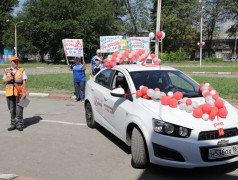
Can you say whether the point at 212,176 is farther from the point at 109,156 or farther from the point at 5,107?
the point at 5,107

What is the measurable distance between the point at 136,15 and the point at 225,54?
32.6m

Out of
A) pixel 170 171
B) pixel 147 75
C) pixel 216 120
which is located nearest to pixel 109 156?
pixel 170 171

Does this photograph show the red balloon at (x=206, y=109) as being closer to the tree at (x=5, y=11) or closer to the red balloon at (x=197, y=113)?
the red balloon at (x=197, y=113)

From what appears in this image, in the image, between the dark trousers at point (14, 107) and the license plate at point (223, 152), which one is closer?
the license plate at point (223, 152)

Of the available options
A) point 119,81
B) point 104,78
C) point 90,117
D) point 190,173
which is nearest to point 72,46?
point 90,117

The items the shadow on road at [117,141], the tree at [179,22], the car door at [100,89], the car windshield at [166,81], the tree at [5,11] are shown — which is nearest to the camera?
the car windshield at [166,81]

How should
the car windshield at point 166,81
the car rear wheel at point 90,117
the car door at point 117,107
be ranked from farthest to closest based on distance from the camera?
the car rear wheel at point 90,117 < the car windshield at point 166,81 < the car door at point 117,107

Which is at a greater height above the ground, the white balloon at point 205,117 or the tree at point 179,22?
the tree at point 179,22

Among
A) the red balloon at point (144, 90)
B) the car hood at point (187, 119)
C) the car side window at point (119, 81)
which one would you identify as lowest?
the car hood at point (187, 119)

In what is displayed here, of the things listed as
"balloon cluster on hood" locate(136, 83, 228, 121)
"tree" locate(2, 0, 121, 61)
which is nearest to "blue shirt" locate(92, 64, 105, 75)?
"balloon cluster on hood" locate(136, 83, 228, 121)

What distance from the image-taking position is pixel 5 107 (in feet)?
29.7

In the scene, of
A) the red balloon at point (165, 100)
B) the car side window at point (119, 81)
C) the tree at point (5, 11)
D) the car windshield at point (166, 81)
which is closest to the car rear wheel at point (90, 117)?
the car side window at point (119, 81)

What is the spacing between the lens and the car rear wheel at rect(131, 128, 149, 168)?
12.7 feet

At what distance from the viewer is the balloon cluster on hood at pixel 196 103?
3.71 meters
